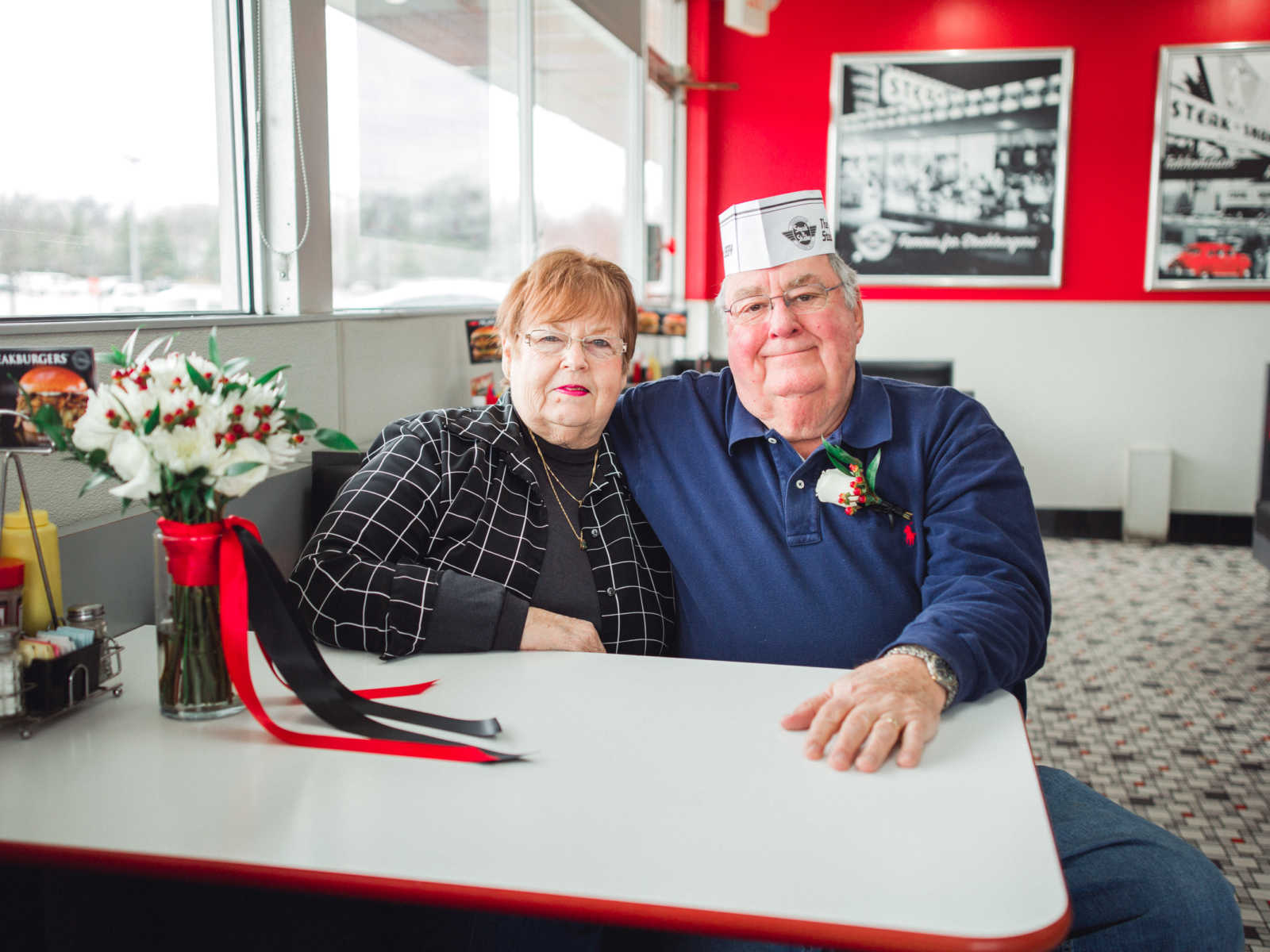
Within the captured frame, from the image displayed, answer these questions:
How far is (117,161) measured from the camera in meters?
1.87

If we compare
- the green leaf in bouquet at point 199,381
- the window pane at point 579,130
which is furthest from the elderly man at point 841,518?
the window pane at point 579,130

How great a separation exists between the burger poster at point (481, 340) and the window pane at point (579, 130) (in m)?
0.89

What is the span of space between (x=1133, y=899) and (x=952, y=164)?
17.9 feet

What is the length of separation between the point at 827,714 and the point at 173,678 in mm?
746

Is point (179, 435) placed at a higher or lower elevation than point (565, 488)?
higher

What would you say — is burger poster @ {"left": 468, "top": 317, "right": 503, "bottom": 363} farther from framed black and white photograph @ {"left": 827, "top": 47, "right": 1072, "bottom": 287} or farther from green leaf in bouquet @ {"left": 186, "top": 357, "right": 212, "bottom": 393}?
framed black and white photograph @ {"left": 827, "top": 47, "right": 1072, "bottom": 287}

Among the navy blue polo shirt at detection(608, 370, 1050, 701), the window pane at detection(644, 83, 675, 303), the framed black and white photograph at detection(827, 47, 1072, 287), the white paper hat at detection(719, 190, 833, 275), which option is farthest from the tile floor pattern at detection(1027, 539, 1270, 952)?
the window pane at detection(644, 83, 675, 303)

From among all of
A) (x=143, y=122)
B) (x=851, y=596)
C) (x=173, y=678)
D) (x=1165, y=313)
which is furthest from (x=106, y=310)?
(x=1165, y=313)

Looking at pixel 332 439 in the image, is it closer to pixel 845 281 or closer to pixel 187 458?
pixel 187 458

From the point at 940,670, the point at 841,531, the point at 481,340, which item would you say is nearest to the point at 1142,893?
the point at 940,670

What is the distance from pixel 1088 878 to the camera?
137 cm

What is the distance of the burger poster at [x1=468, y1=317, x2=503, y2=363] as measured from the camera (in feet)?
10.1

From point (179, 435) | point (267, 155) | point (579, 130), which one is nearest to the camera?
point (179, 435)

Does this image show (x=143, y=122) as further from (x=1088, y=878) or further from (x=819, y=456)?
(x=1088, y=878)
